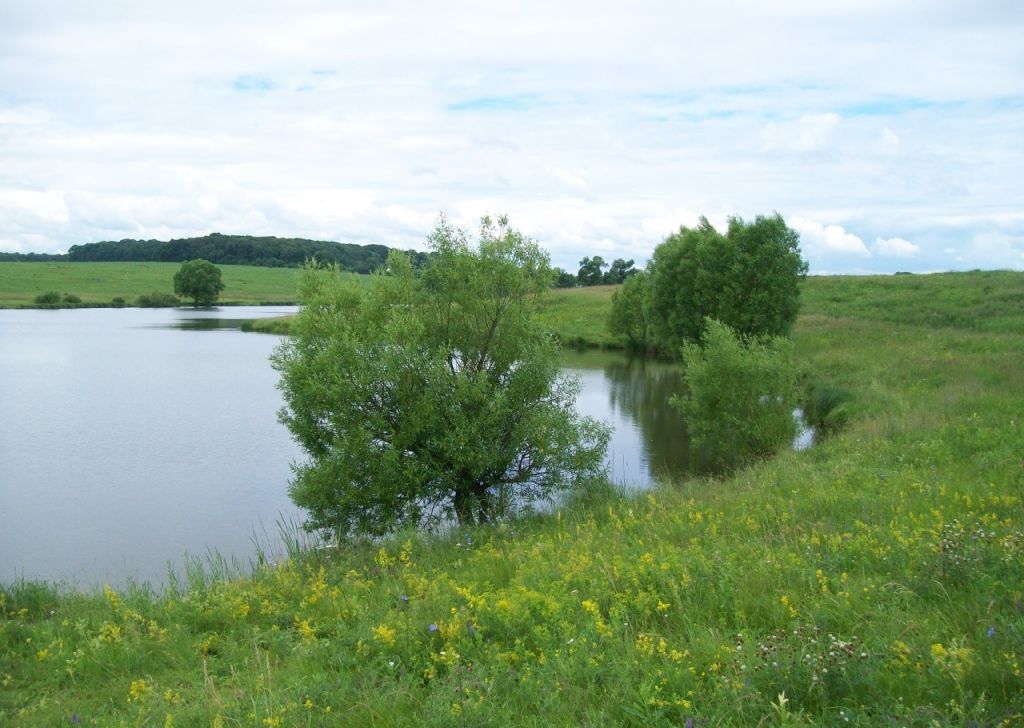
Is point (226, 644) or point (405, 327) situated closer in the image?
point (226, 644)

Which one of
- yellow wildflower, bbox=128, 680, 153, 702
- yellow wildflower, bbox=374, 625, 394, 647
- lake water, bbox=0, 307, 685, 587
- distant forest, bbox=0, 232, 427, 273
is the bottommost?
lake water, bbox=0, 307, 685, 587

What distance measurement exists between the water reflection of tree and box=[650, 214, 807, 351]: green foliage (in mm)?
3296

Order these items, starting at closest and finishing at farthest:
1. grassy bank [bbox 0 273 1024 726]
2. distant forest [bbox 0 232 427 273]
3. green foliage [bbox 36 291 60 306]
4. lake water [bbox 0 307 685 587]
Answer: grassy bank [bbox 0 273 1024 726], lake water [bbox 0 307 685 587], green foliage [bbox 36 291 60 306], distant forest [bbox 0 232 427 273]

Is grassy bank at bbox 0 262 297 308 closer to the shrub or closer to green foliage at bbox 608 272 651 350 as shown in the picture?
green foliage at bbox 608 272 651 350

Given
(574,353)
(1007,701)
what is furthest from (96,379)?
(1007,701)

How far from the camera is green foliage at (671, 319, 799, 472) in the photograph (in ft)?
63.5

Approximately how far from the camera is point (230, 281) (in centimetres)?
13012

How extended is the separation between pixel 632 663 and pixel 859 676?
4.08 feet

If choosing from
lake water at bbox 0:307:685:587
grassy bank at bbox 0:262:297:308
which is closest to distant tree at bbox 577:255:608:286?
grassy bank at bbox 0:262:297:308

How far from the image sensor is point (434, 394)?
14.7 m

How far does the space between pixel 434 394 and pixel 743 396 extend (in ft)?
28.9

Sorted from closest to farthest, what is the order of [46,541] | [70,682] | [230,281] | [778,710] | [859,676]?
1. [778,710]
2. [859,676]
3. [70,682]
4. [46,541]
5. [230,281]

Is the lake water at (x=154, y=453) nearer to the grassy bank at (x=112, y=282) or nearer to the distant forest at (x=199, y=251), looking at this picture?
the grassy bank at (x=112, y=282)

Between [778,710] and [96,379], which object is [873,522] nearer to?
[778,710]
